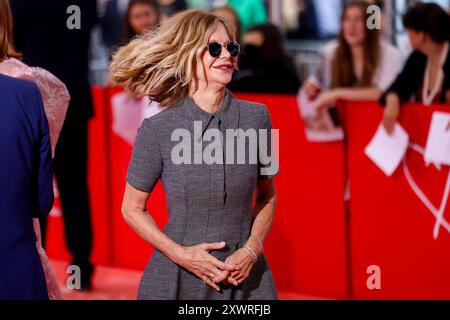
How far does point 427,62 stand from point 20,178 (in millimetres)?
3223

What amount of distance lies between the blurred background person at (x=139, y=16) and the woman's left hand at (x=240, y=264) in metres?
3.69

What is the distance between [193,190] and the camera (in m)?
4.09

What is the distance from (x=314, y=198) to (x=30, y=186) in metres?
3.03

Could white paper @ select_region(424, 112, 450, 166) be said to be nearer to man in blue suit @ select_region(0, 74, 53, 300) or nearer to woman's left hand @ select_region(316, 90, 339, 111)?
woman's left hand @ select_region(316, 90, 339, 111)

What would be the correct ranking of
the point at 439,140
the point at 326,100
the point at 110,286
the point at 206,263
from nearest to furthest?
the point at 206,263 → the point at 439,140 → the point at 326,100 → the point at 110,286

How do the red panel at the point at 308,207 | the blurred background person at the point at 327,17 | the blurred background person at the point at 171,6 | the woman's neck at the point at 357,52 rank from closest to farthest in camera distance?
the red panel at the point at 308,207
the woman's neck at the point at 357,52
the blurred background person at the point at 171,6
the blurred background person at the point at 327,17

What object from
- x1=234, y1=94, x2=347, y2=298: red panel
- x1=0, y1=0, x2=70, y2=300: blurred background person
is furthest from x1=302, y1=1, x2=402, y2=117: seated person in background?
x1=0, y1=0, x2=70, y2=300: blurred background person

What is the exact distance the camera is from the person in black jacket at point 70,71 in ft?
21.2

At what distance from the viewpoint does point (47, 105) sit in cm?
455

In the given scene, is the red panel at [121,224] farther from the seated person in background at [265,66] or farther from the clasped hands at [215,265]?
the clasped hands at [215,265]

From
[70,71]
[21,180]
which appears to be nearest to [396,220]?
[70,71]

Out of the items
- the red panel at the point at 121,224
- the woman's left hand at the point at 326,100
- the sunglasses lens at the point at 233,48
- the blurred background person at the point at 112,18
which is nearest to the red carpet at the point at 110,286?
the red panel at the point at 121,224

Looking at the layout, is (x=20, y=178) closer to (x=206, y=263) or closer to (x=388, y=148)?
(x=206, y=263)

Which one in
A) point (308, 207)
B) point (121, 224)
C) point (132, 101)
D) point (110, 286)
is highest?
point (132, 101)
